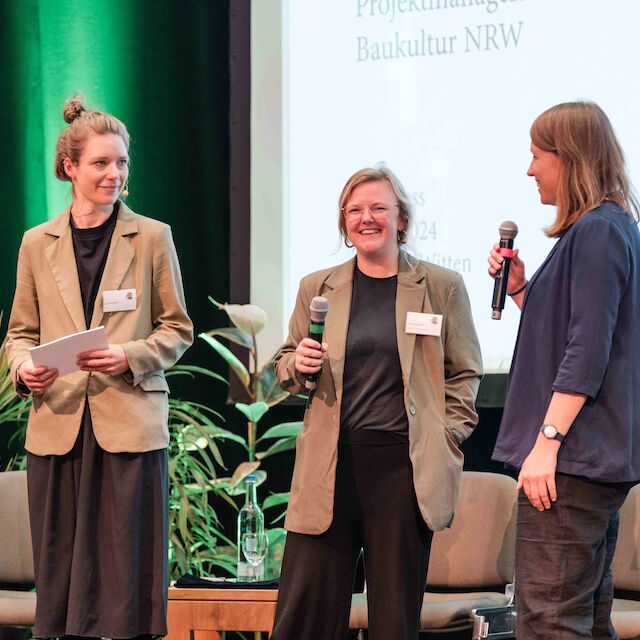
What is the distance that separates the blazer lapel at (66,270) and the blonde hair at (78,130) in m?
0.19

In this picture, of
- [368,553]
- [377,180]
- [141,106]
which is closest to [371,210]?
[377,180]

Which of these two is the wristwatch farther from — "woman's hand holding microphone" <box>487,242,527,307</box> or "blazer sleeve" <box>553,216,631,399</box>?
"woman's hand holding microphone" <box>487,242,527,307</box>

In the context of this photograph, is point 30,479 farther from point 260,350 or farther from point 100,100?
point 100,100

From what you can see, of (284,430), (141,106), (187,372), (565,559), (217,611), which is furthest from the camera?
(141,106)

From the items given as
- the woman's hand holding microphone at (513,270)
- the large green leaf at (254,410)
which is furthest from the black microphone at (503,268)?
the large green leaf at (254,410)

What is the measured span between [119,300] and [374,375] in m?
0.77

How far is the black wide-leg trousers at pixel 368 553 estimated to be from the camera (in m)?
2.56

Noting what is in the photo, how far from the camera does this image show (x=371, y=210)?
8.79ft

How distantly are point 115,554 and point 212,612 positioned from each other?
1.57ft

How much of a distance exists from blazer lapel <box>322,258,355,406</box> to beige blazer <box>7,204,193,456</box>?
0.47m

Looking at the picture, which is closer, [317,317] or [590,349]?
[590,349]

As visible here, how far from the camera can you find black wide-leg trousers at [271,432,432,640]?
8.39ft

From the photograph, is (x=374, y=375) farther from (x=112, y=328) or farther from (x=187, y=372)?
(x=187, y=372)

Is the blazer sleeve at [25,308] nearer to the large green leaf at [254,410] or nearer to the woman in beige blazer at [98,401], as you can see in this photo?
the woman in beige blazer at [98,401]
